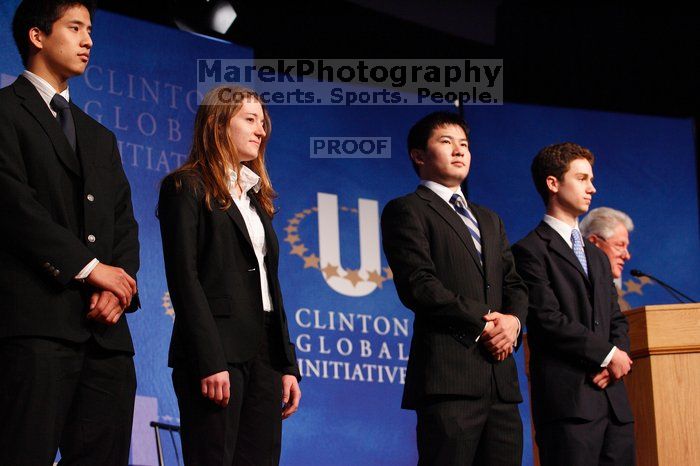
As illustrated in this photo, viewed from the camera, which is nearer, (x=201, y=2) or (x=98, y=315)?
(x=98, y=315)

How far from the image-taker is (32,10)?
251 cm

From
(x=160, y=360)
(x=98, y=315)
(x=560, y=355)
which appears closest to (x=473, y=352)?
(x=560, y=355)

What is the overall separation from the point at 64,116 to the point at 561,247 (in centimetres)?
179

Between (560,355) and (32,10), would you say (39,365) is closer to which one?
(32,10)

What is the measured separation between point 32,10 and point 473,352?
1.54m

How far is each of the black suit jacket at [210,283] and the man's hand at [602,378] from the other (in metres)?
1.05

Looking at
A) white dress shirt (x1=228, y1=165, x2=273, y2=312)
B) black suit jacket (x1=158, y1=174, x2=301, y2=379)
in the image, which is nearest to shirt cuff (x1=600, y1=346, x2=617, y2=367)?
black suit jacket (x1=158, y1=174, x2=301, y2=379)

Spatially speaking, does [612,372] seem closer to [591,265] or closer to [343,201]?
[591,265]

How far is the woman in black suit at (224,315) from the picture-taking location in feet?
8.09

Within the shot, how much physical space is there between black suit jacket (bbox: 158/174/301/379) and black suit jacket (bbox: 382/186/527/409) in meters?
0.42

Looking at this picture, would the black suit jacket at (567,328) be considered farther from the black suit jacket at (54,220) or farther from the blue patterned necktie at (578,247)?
the black suit jacket at (54,220)

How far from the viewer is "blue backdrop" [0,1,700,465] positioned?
466 cm

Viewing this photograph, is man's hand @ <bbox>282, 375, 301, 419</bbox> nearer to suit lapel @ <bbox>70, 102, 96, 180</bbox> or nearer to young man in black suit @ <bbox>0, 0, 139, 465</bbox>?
young man in black suit @ <bbox>0, 0, 139, 465</bbox>

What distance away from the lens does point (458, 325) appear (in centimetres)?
284
